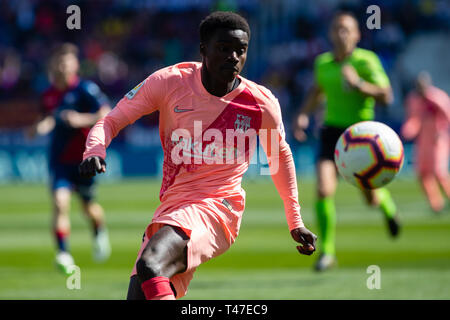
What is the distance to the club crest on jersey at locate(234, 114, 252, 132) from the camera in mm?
5062

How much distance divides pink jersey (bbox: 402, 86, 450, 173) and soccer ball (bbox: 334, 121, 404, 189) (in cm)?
1078

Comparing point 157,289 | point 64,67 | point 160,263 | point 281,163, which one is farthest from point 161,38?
point 157,289

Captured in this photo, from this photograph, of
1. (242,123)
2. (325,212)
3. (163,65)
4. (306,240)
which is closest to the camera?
(306,240)

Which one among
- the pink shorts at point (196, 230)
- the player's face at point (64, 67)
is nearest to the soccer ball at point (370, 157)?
the pink shorts at point (196, 230)

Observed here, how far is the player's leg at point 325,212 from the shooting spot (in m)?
9.08

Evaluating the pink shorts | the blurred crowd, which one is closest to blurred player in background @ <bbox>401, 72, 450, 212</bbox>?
the blurred crowd

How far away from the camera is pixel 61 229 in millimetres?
9578

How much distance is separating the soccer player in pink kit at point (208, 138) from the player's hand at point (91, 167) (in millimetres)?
335

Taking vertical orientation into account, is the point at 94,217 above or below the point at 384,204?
above

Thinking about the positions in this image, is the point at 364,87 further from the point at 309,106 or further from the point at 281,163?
the point at 281,163

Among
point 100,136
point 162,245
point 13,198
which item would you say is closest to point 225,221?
point 162,245

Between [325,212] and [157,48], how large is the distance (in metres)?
22.1

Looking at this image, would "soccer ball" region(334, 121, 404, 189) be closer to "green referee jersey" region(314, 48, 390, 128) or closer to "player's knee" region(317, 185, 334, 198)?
"player's knee" region(317, 185, 334, 198)
